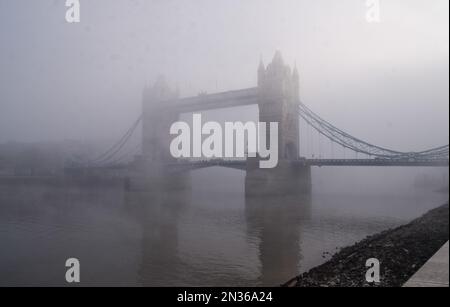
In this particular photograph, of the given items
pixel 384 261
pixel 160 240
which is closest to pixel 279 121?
pixel 160 240

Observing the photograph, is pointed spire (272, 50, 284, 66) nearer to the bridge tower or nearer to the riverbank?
the bridge tower

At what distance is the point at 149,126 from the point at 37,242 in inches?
1058

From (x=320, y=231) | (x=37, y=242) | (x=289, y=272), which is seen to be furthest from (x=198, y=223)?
(x=289, y=272)

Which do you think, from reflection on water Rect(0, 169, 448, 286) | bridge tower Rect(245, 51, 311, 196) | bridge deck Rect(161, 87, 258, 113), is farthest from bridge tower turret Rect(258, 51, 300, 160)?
reflection on water Rect(0, 169, 448, 286)

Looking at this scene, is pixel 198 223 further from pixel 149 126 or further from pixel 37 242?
pixel 149 126

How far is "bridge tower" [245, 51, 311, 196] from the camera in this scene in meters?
30.9

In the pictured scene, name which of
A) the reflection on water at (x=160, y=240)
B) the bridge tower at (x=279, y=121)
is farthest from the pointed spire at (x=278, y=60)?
the reflection on water at (x=160, y=240)

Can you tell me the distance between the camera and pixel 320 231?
50.0 ft

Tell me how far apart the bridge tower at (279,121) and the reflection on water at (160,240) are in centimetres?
976

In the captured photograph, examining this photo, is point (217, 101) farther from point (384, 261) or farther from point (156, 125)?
point (384, 261)

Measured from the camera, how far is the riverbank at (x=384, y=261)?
23.2 ft

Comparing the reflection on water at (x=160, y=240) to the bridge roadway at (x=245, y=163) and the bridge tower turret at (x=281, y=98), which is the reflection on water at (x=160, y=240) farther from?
the bridge tower turret at (x=281, y=98)

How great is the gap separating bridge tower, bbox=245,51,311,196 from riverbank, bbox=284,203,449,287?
18.5 metres

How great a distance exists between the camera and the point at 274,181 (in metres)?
31.5
